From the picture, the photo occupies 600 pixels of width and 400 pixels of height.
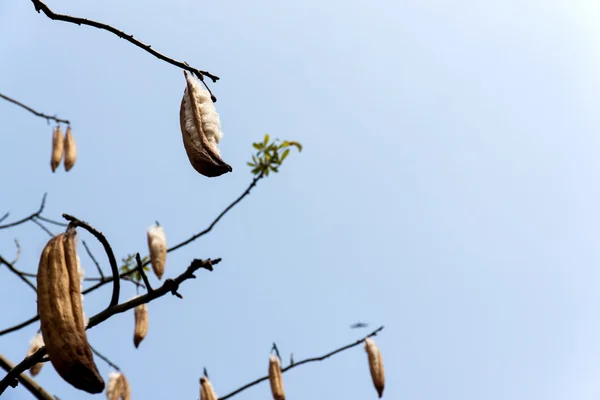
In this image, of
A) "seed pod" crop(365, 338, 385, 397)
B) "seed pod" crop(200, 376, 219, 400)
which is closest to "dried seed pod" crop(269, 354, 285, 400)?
"seed pod" crop(200, 376, 219, 400)

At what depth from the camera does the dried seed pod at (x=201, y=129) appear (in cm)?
161

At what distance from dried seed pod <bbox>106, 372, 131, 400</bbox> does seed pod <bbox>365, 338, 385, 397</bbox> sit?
1684 millimetres

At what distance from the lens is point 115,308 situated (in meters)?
1.66

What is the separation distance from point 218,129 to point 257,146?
2947 mm

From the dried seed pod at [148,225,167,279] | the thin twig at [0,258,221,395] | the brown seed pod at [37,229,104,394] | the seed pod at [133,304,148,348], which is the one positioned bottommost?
the brown seed pod at [37,229,104,394]

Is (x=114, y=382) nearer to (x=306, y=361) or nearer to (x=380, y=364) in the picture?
(x=306, y=361)

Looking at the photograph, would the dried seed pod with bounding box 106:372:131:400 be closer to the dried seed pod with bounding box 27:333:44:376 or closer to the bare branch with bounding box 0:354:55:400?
the dried seed pod with bounding box 27:333:44:376

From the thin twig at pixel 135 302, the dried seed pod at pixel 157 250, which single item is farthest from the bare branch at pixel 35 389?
the dried seed pod at pixel 157 250

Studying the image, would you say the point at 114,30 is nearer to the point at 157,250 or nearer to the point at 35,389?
→ the point at 35,389

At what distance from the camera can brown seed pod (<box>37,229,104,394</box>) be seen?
3.77ft

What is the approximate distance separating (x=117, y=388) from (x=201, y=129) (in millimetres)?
2759

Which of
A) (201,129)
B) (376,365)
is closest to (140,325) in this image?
(376,365)

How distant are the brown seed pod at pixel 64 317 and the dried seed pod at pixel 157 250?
2.52 meters

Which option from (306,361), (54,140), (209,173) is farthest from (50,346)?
(54,140)
